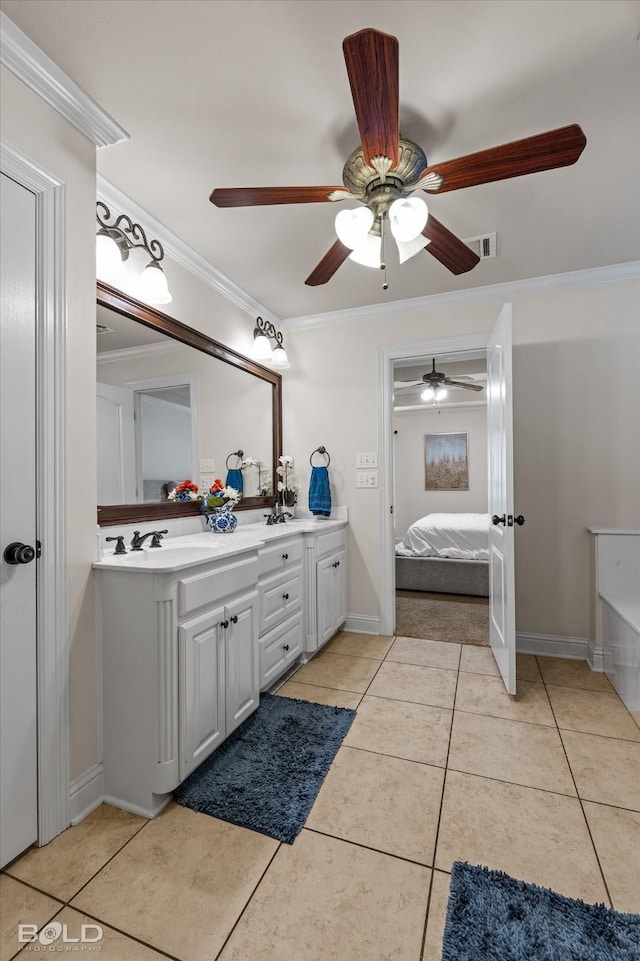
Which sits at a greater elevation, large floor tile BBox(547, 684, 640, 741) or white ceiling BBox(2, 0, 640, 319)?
white ceiling BBox(2, 0, 640, 319)

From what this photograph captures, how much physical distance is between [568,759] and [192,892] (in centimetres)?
151

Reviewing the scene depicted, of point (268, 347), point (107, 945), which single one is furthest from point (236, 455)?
point (107, 945)

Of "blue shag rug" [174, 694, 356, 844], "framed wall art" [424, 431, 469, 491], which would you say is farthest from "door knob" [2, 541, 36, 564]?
"framed wall art" [424, 431, 469, 491]

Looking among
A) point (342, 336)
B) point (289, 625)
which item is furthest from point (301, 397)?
point (289, 625)

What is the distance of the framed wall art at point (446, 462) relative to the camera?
22.1 feet

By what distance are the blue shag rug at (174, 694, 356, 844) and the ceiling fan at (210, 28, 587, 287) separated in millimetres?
2033

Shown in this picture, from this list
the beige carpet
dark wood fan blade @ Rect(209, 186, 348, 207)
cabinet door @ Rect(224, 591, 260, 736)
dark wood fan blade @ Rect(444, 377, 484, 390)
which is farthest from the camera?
dark wood fan blade @ Rect(444, 377, 484, 390)

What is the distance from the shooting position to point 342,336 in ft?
11.3

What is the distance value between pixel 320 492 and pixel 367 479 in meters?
0.37

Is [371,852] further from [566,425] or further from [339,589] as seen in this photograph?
[566,425]

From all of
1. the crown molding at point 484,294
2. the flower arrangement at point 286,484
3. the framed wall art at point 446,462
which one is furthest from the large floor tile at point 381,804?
the framed wall art at point 446,462

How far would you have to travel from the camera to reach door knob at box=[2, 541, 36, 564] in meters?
1.34

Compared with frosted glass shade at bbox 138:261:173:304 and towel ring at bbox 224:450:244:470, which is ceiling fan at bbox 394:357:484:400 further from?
frosted glass shade at bbox 138:261:173:304

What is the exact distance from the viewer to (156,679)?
1526 millimetres
